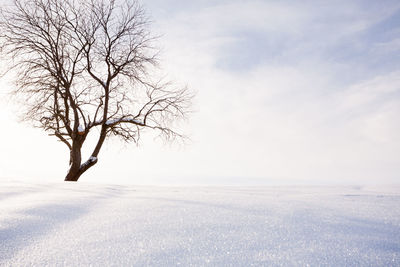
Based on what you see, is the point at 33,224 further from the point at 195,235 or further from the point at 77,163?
→ the point at 77,163

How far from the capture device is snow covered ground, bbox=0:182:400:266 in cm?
106

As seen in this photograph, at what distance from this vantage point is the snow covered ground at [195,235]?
3.47ft

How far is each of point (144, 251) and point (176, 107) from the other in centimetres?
830

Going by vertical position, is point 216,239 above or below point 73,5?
below

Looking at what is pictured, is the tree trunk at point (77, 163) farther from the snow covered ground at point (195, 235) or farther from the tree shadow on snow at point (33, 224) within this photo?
the tree shadow on snow at point (33, 224)

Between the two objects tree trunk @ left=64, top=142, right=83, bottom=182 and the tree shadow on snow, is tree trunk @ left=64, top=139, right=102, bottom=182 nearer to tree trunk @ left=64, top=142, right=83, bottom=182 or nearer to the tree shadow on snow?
tree trunk @ left=64, top=142, right=83, bottom=182

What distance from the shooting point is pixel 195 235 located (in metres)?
1.26

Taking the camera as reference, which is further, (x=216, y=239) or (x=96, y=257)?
(x=216, y=239)

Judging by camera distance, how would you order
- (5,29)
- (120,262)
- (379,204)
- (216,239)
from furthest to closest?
(5,29)
(379,204)
(216,239)
(120,262)

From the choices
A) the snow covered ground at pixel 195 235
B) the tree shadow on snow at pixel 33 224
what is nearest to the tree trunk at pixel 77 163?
the snow covered ground at pixel 195 235

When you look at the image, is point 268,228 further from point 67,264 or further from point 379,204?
point 379,204

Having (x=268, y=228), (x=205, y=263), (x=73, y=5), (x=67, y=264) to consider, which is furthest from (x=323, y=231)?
(x=73, y=5)

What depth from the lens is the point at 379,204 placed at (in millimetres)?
2100

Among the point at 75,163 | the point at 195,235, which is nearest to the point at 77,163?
the point at 75,163
